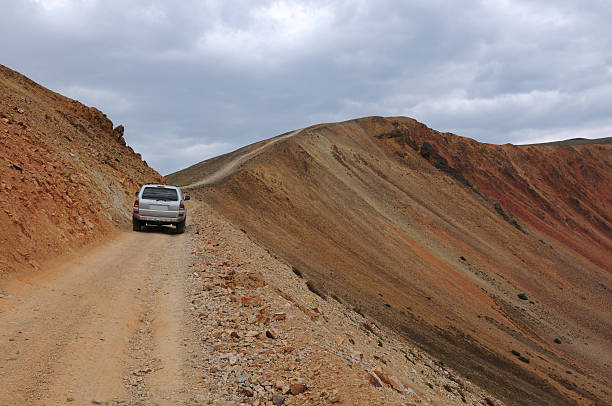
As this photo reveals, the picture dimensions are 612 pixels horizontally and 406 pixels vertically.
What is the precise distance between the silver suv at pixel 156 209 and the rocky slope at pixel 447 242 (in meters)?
6.02

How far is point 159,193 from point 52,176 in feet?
11.6

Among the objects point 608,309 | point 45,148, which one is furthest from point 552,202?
point 45,148

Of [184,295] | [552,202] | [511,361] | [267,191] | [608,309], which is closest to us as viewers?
Result: [184,295]

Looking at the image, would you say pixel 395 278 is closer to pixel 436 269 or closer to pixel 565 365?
pixel 436 269

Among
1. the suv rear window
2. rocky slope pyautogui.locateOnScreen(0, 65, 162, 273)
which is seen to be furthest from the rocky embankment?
the suv rear window

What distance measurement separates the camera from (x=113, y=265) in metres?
10.3

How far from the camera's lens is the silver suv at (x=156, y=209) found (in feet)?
49.3

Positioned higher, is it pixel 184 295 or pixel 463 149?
pixel 463 149

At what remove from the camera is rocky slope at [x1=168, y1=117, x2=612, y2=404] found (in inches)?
940

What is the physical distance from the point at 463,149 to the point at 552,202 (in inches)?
675

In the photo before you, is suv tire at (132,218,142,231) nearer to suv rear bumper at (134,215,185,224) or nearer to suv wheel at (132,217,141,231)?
suv wheel at (132,217,141,231)

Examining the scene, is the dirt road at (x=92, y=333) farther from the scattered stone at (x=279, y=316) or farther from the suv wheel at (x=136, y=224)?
the suv wheel at (x=136, y=224)

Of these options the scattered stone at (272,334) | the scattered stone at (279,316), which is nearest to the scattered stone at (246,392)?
the scattered stone at (272,334)

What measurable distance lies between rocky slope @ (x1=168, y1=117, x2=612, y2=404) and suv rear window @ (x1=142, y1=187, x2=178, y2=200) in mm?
6582
